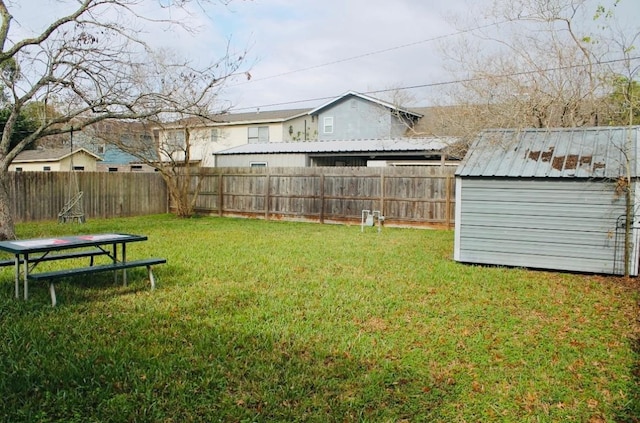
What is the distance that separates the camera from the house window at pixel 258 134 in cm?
3120

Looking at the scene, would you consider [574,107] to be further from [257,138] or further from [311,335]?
[257,138]

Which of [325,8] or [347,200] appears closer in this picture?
[325,8]

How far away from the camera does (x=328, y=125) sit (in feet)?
98.5

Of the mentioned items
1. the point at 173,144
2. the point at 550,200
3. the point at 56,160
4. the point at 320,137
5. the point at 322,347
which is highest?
the point at 320,137

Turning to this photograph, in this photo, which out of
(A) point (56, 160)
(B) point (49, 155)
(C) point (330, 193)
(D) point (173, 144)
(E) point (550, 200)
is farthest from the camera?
(B) point (49, 155)

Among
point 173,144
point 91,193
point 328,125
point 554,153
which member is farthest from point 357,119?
point 554,153

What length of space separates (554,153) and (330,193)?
28.8ft

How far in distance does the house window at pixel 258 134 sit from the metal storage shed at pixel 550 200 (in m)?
22.9

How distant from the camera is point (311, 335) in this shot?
500 centimetres

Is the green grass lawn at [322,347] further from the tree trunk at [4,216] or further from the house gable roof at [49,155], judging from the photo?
the house gable roof at [49,155]

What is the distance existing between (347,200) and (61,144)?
25.4 metres

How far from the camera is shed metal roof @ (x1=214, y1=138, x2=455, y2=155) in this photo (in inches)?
738

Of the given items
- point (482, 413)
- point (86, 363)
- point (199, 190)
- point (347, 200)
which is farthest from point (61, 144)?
point (482, 413)

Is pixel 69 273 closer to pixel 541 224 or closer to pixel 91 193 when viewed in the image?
pixel 541 224
